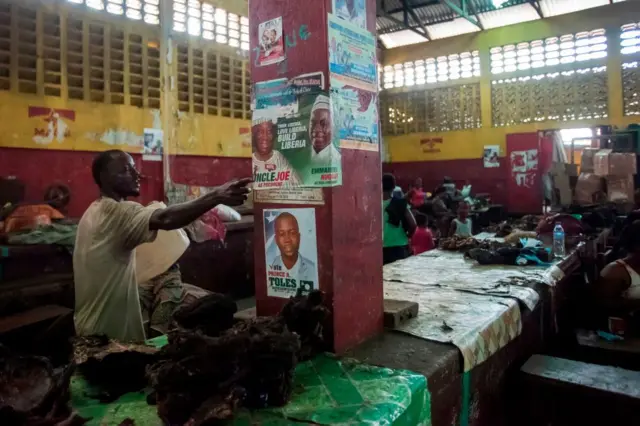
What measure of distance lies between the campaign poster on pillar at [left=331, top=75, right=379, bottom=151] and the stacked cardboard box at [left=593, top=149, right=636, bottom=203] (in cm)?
738

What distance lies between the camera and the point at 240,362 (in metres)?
1.59

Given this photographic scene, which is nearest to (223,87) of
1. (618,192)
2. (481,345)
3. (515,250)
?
(515,250)

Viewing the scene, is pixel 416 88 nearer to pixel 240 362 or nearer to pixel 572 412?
pixel 572 412

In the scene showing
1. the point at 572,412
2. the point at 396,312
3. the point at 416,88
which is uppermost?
the point at 416,88

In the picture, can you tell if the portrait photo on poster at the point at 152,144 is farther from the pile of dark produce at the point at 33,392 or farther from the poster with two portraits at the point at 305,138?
the pile of dark produce at the point at 33,392

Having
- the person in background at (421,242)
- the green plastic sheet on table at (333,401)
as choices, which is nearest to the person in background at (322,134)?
the green plastic sheet on table at (333,401)

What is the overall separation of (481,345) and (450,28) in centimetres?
1287

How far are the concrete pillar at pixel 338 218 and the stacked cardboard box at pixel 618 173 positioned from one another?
7371 mm

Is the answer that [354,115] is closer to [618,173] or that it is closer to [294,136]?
[294,136]

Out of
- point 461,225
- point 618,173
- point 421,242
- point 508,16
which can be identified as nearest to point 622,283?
point 421,242

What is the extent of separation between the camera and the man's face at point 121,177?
8.16ft

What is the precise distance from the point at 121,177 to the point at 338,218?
1182mm

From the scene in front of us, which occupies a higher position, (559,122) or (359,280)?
(559,122)

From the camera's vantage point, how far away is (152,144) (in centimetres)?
793
